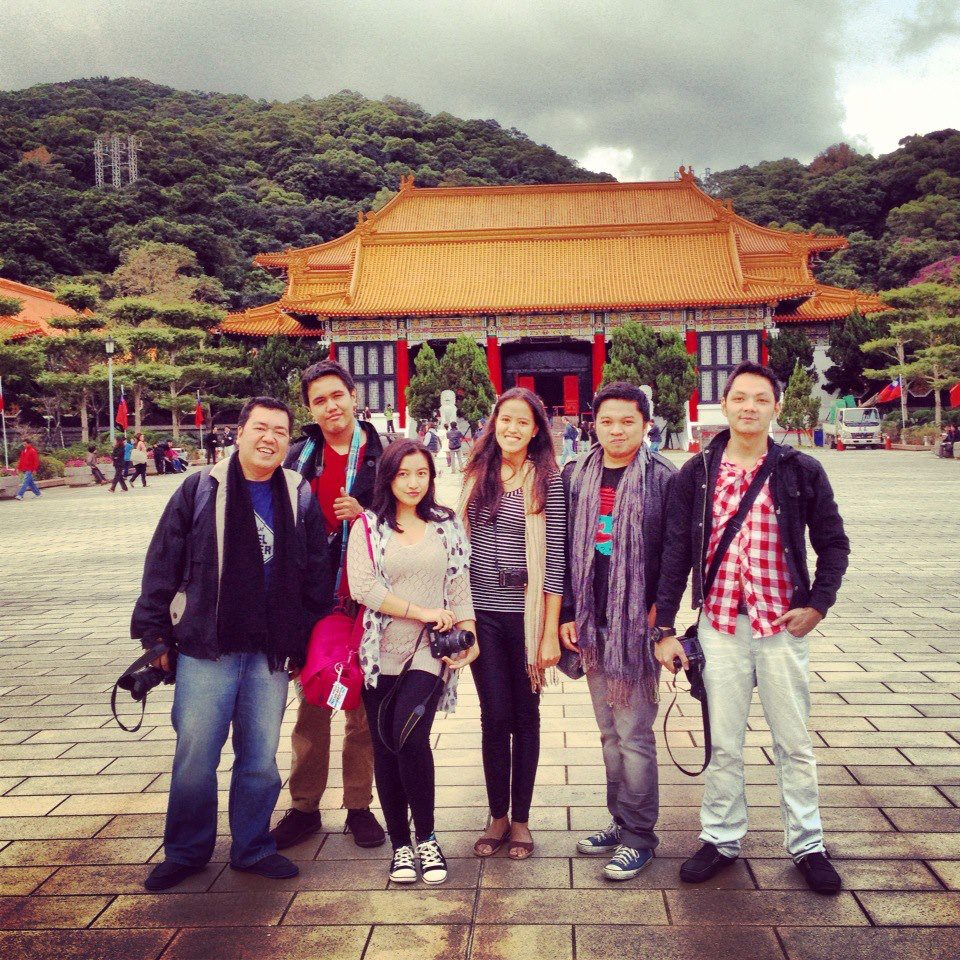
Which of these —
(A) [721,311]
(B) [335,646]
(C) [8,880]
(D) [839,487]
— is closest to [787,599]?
(B) [335,646]

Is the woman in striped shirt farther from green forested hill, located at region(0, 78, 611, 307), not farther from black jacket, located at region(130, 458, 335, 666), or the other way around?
green forested hill, located at region(0, 78, 611, 307)

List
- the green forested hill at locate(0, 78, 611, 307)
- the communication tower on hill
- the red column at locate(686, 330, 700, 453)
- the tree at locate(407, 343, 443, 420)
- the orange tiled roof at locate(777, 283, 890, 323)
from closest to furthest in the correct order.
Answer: the tree at locate(407, 343, 443, 420)
the red column at locate(686, 330, 700, 453)
the orange tiled roof at locate(777, 283, 890, 323)
the green forested hill at locate(0, 78, 611, 307)
the communication tower on hill

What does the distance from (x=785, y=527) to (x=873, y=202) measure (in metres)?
57.2

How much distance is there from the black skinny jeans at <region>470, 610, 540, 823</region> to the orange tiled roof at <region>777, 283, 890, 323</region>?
31.8 m

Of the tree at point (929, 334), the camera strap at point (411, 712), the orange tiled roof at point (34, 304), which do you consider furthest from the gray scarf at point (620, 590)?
the orange tiled roof at point (34, 304)

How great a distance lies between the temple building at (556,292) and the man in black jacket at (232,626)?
96.0ft

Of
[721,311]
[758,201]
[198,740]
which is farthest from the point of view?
[758,201]

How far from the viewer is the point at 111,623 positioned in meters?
6.84

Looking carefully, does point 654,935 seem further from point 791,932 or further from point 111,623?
point 111,623

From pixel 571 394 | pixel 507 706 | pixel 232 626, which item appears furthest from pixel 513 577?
pixel 571 394

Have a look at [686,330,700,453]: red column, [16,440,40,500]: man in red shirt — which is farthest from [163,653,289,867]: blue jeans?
[686,330,700,453]: red column

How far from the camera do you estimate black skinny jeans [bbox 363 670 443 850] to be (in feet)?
9.57

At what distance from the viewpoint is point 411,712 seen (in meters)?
2.90

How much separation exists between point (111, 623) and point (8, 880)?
406 centimetres
